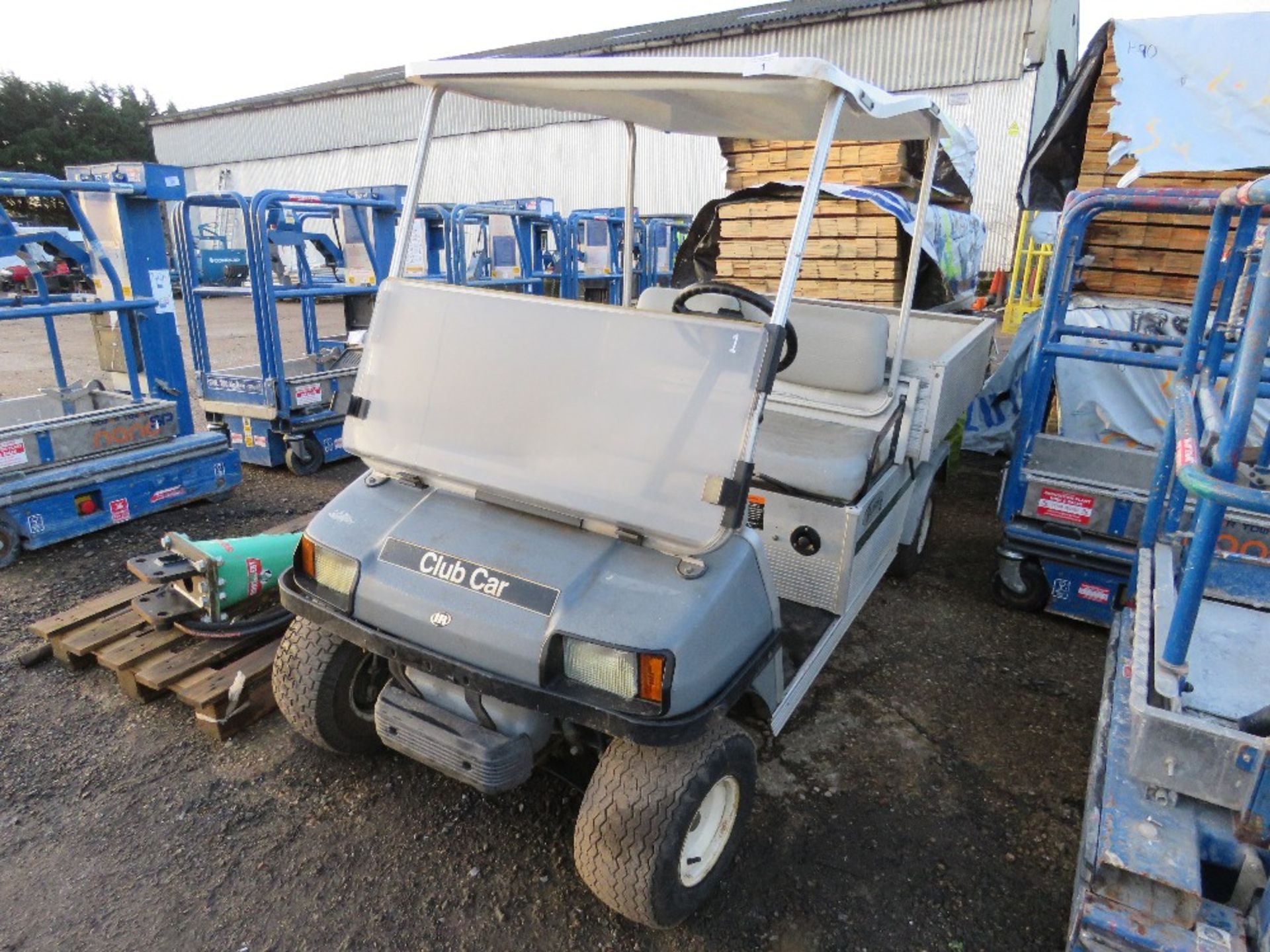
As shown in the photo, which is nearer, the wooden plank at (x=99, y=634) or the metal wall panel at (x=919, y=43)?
the wooden plank at (x=99, y=634)

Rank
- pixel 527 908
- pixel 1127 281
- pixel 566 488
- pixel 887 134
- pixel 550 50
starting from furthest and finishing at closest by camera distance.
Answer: pixel 550 50 → pixel 1127 281 → pixel 887 134 → pixel 527 908 → pixel 566 488

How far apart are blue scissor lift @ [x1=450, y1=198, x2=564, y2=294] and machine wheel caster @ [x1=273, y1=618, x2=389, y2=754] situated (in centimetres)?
605

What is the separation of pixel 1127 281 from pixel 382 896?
20.8 feet

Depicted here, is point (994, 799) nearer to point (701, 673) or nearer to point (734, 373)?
point (701, 673)

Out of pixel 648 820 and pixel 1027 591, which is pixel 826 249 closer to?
pixel 1027 591

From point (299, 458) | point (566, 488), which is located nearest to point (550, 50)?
point (299, 458)

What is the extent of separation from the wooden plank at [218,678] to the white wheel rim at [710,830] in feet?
5.87

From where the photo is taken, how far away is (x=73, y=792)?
2725mm

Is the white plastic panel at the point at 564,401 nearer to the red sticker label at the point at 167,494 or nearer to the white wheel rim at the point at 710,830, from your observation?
the white wheel rim at the point at 710,830

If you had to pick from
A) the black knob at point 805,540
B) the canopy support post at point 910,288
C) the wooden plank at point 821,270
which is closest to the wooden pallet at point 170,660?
the black knob at point 805,540

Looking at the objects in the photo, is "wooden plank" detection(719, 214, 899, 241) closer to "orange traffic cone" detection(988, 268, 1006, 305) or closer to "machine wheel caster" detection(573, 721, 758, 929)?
"machine wheel caster" detection(573, 721, 758, 929)

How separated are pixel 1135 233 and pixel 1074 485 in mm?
3056

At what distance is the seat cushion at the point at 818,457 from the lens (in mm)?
3201

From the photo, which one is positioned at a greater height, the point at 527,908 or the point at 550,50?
the point at 550,50
